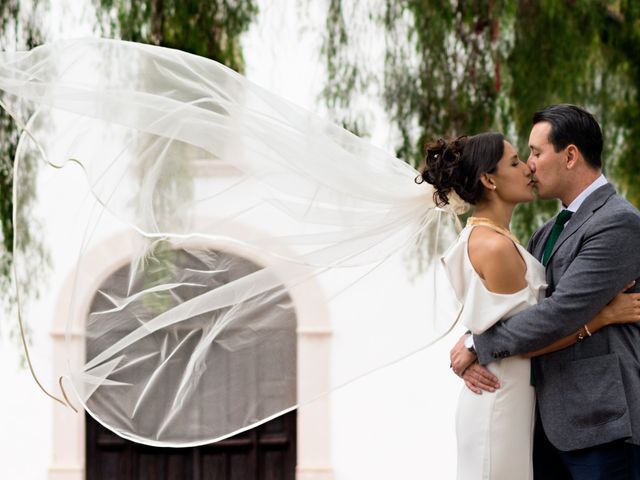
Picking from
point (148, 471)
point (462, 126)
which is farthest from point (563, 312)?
point (148, 471)

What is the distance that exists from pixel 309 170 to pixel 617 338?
2.77 ft

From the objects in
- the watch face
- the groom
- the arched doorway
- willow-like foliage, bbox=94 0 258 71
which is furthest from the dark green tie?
the arched doorway

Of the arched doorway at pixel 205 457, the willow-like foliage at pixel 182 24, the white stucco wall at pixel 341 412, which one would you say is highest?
the willow-like foliage at pixel 182 24

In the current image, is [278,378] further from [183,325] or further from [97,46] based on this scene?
[97,46]

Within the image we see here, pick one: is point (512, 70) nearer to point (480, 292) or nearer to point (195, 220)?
point (195, 220)

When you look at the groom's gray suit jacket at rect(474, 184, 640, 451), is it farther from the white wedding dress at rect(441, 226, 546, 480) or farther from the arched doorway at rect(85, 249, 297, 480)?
the arched doorway at rect(85, 249, 297, 480)

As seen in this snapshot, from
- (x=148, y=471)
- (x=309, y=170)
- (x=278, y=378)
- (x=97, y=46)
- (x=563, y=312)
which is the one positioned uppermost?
(x=97, y=46)

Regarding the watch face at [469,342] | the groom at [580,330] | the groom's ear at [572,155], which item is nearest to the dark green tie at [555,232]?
the groom at [580,330]

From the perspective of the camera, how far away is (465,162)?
2.89 meters

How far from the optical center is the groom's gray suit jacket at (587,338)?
2.75m

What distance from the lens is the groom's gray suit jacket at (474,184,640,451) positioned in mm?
2754

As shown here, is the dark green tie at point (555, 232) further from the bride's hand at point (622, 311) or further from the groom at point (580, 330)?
the bride's hand at point (622, 311)

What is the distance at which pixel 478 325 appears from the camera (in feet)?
9.32

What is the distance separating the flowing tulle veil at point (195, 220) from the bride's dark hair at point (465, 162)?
0.19 meters
